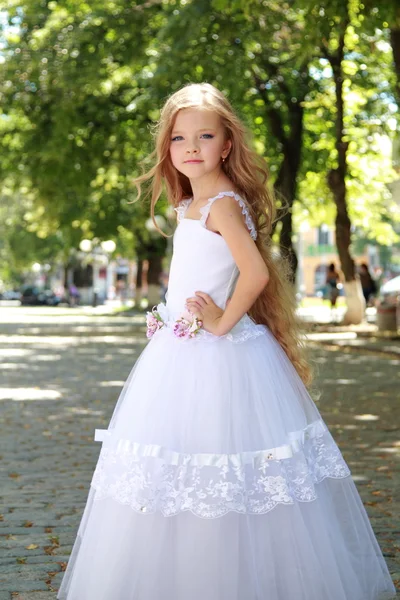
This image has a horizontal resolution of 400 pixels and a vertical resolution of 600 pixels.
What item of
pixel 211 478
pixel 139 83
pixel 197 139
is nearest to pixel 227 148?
pixel 197 139

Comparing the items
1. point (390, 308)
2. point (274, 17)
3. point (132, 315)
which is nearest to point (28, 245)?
point (132, 315)

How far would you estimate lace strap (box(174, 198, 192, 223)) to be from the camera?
415 cm

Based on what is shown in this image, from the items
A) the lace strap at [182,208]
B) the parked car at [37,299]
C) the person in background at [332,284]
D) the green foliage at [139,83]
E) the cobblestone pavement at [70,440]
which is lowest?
the parked car at [37,299]

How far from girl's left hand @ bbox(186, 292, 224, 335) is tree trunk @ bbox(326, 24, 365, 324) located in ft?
71.4

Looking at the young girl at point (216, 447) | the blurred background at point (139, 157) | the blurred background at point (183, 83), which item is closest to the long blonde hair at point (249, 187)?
the young girl at point (216, 447)

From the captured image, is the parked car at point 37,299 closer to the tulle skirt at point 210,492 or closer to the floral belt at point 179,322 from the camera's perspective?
the floral belt at point 179,322

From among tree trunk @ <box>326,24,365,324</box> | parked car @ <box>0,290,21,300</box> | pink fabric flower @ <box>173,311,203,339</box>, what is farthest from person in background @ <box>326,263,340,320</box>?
parked car @ <box>0,290,21,300</box>

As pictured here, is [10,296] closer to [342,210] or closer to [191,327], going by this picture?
[342,210]

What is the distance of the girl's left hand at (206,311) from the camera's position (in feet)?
12.9

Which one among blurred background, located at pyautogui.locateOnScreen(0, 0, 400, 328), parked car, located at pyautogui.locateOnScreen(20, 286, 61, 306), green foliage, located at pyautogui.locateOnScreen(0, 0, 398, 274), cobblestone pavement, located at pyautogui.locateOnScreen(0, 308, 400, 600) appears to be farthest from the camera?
parked car, located at pyautogui.locateOnScreen(20, 286, 61, 306)

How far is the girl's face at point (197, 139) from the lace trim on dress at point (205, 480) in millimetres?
964

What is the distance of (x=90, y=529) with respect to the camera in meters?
3.95

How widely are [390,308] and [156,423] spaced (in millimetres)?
22899

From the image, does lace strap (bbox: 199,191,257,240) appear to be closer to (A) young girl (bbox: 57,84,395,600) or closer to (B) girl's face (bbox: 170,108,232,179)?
(A) young girl (bbox: 57,84,395,600)
